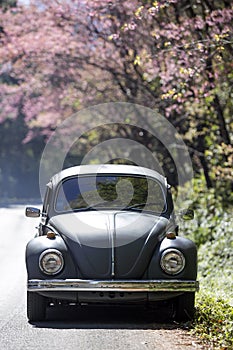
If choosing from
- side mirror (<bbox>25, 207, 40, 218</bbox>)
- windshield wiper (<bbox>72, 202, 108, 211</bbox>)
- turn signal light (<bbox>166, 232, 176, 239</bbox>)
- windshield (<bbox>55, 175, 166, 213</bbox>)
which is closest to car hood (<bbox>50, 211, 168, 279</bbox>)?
turn signal light (<bbox>166, 232, 176, 239</bbox>)

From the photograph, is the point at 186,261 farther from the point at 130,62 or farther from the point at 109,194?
the point at 130,62

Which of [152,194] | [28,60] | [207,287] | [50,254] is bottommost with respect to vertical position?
[207,287]

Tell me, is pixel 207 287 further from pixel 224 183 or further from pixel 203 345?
pixel 224 183

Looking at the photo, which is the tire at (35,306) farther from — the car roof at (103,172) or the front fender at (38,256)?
the car roof at (103,172)

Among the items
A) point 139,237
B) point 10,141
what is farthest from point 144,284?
point 10,141

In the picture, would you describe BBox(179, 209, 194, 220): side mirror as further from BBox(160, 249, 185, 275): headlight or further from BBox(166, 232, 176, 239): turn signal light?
BBox(160, 249, 185, 275): headlight

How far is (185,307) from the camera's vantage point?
9773 millimetres

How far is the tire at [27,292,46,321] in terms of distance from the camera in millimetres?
9742

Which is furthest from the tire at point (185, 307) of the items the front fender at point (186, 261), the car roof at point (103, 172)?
the car roof at point (103, 172)

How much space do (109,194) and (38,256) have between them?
5.60ft

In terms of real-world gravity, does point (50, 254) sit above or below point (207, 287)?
above

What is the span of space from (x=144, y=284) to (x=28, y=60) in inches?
A: 681

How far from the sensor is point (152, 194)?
36.4 ft

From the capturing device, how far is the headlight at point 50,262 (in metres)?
9.62
